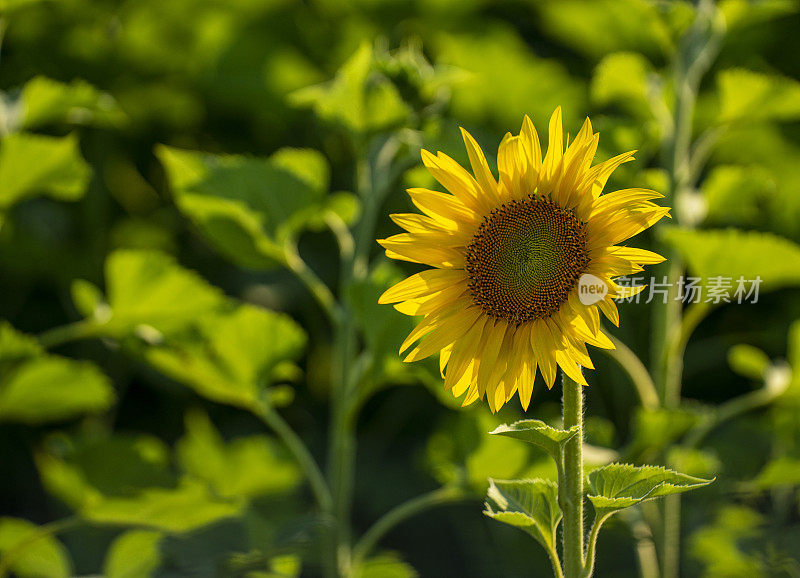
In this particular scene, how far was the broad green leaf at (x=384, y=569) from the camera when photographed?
2.48ft

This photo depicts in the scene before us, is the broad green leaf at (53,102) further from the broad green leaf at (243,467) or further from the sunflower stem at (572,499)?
the sunflower stem at (572,499)

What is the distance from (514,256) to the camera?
460 millimetres

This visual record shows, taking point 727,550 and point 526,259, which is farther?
point 727,550

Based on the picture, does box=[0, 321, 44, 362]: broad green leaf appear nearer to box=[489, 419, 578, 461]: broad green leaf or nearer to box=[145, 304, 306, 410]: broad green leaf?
box=[145, 304, 306, 410]: broad green leaf

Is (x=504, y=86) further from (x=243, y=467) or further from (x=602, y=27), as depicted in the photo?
(x=243, y=467)

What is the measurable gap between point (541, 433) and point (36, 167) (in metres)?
0.56

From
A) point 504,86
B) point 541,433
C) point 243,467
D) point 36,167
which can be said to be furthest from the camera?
point 504,86

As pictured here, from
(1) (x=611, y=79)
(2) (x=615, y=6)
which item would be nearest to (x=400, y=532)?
(1) (x=611, y=79)

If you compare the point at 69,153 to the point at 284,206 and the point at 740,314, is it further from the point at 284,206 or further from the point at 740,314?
the point at 740,314

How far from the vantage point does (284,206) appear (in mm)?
735

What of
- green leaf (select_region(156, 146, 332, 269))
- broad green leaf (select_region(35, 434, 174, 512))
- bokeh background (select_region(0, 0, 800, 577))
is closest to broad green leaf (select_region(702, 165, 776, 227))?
bokeh background (select_region(0, 0, 800, 577))

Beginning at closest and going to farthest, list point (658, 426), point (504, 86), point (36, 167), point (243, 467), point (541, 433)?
1. point (541, 433)
2. point (658, 426)
3. point (36, 167)
4. point (243, 467)
5. point (504, 86)

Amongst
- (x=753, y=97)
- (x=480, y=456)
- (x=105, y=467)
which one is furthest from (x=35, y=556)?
(x=753, y=97)

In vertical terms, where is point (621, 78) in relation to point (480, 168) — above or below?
above
